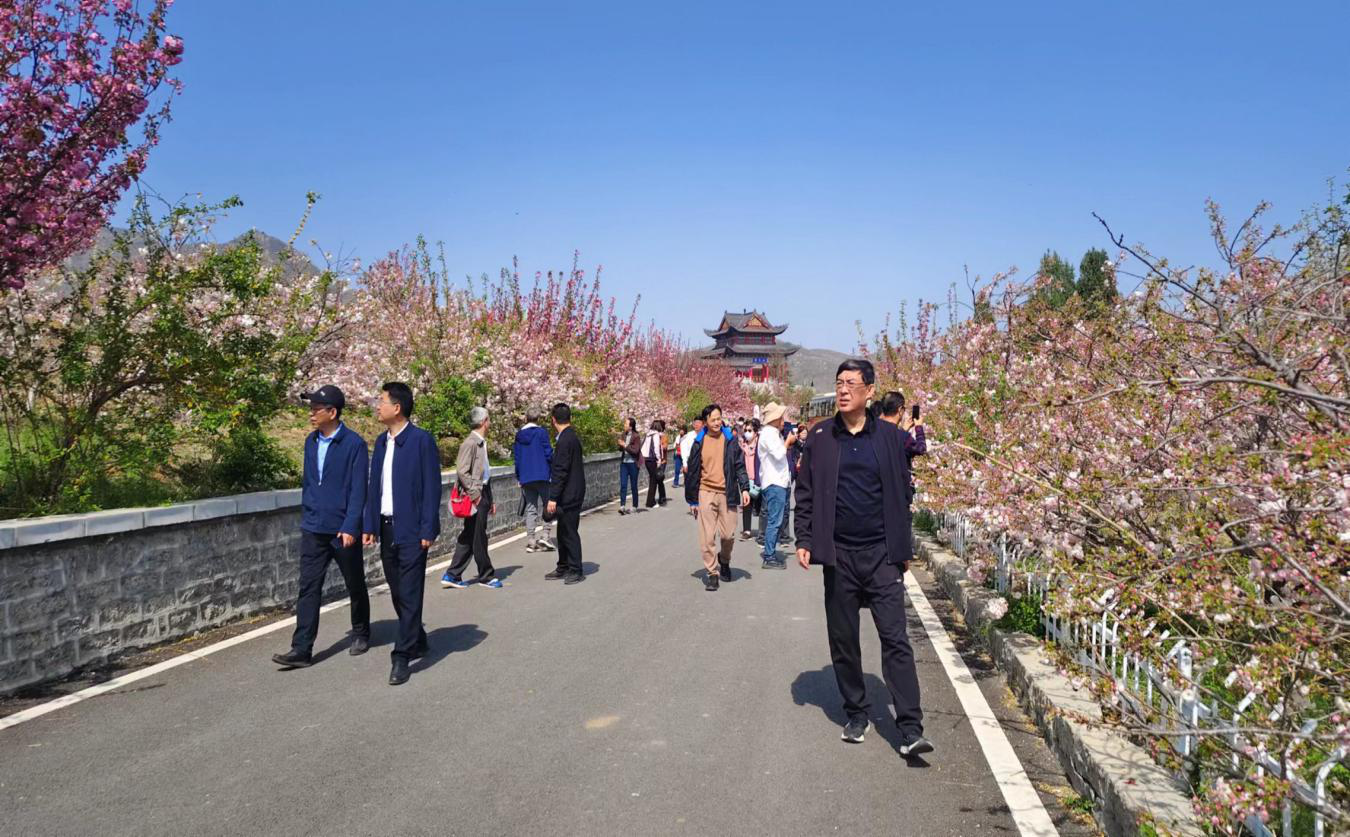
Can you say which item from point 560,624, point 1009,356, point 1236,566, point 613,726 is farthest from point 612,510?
point 1236,566

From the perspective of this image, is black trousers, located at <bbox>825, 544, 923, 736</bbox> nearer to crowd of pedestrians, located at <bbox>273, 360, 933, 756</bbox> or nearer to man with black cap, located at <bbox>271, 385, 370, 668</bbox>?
crowd of pedestrians, located at <bbox>273, 360, 933, 756</bbox>

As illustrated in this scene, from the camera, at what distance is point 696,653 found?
7.23 meters

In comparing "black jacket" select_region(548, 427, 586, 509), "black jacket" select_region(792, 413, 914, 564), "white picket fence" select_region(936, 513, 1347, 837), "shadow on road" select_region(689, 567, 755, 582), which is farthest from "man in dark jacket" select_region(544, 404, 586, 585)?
"black jacket" select_region(792, 413, 914, 564)

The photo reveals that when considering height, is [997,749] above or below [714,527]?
below

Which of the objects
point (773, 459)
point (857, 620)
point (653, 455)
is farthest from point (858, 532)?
point (653, 455)

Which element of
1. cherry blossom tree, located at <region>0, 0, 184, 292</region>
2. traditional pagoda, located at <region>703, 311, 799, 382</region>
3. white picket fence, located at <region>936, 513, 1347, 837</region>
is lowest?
white picket fence, located at <region>936, 513, 1347, 837</region>

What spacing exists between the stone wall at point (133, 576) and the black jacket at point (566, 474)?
2.51 m

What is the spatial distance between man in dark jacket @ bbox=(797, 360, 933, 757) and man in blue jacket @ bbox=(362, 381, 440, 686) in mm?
2783

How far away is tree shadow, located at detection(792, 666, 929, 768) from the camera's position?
215 inches

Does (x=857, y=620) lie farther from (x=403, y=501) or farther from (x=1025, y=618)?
(x=403, y=501)

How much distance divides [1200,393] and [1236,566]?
1785mm

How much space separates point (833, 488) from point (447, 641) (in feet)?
11.9

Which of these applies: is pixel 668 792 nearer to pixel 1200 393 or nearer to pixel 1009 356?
pixel 1200 393

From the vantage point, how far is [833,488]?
5531 millimetres
